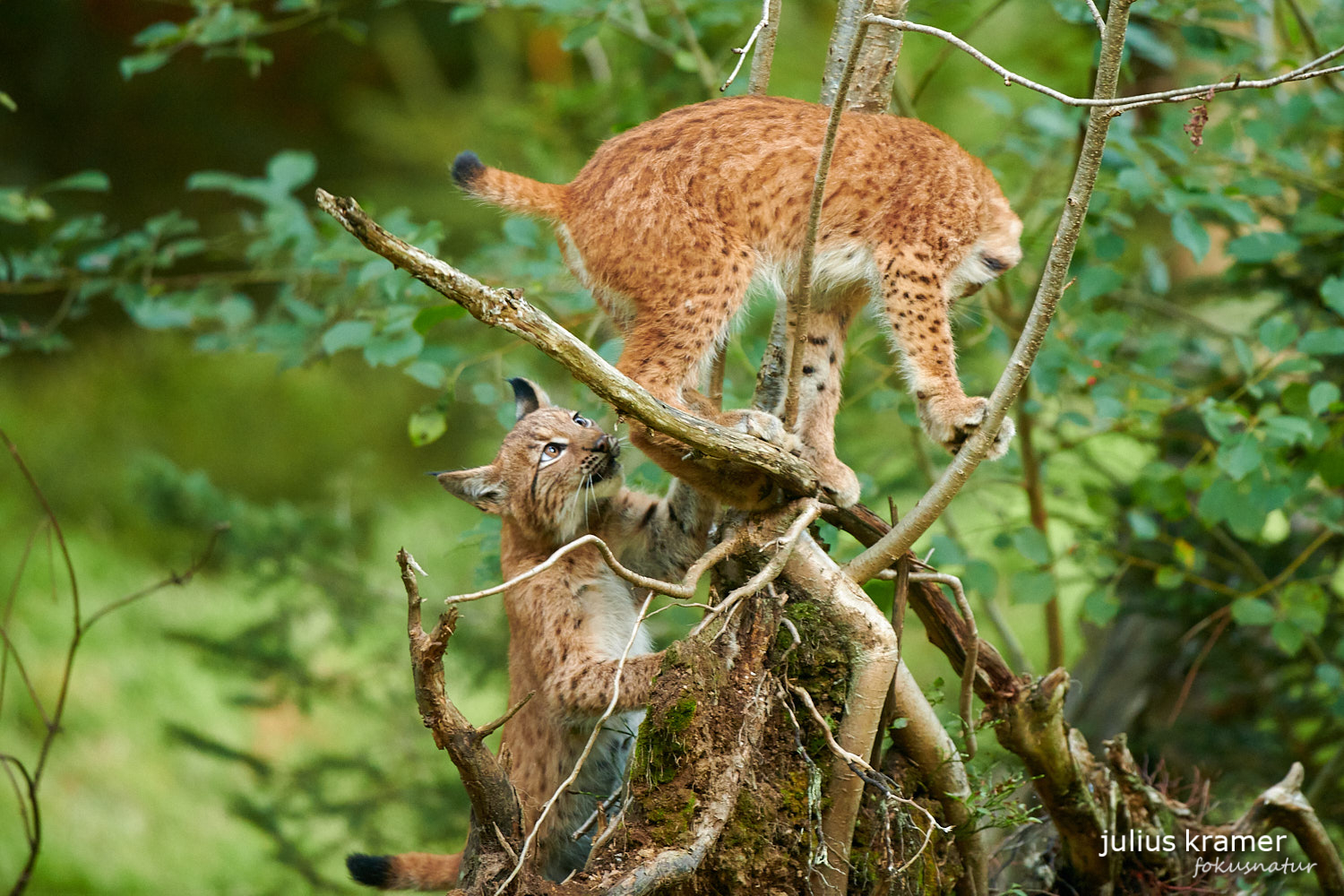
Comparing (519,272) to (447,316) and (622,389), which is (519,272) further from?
(622,389)

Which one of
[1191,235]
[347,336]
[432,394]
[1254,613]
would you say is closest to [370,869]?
[347,336]

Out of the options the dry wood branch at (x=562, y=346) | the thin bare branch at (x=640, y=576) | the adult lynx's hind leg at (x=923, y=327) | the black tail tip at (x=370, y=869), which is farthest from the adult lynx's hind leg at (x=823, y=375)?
the black tail tip at (x=370, y=869)

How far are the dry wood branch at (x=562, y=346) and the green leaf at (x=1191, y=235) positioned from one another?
6.30 feet

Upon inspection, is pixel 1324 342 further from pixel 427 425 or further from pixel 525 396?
Answer: pixel 427 425

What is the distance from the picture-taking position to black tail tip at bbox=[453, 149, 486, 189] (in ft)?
12.4

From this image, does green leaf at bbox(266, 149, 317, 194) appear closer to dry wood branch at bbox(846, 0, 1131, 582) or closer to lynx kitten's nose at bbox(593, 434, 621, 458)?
lynx kitten's nose at bbox(593, 434, 621, 458)

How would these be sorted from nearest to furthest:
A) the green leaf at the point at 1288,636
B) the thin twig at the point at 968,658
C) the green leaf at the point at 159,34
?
the thin twig at the point at 968,658 → the green leaf at the point at 1288,636 → the green leaf at the point at 159,34

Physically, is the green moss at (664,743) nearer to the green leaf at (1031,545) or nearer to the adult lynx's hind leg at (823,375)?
the adult lynx's hind leg at (823,375)

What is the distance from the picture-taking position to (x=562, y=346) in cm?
246

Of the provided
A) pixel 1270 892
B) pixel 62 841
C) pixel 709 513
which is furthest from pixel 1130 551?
pixel 62 841

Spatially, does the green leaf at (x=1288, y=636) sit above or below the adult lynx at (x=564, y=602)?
above

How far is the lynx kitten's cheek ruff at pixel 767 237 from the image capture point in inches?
137

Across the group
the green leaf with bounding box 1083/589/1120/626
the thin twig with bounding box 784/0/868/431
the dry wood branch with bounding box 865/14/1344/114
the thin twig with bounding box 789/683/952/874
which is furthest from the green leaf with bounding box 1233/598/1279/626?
the dry wood branch with bounding box 865/14/1344/114

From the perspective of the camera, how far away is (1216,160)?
5109mm
